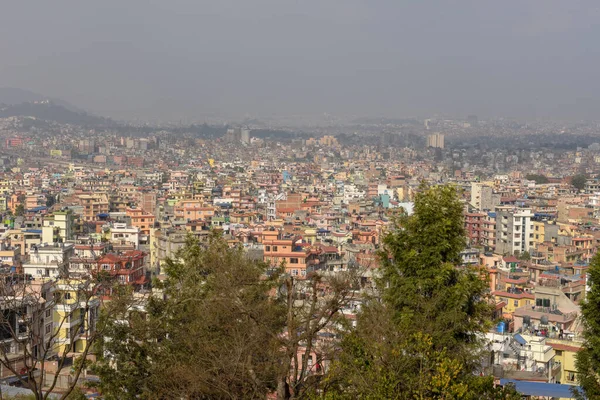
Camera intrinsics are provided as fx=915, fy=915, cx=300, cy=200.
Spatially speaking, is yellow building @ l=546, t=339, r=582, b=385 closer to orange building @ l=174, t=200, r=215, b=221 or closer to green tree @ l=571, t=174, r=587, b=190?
orange building @ l=174, t=200, r=215, b=221

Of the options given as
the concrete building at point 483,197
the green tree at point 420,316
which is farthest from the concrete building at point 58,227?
the green tree at point 420,316

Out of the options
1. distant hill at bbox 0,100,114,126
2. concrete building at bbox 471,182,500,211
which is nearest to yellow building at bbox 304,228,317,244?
concrete building at bbox 471,182,500,211

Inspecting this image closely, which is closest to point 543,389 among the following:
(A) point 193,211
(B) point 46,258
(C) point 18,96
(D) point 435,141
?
(B) point 46,258

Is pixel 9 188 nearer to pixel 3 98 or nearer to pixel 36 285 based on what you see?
pixel 36 285

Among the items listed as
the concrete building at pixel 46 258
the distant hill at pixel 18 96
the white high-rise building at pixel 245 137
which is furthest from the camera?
the distant hill at pixel 18 96

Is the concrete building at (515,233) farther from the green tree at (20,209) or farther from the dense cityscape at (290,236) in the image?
the green tree at (20,209)

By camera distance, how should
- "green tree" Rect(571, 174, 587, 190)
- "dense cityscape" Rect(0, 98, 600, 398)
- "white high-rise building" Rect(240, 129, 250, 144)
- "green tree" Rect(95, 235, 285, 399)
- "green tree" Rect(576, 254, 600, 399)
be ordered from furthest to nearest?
"white high-rise building" Rect(240, 129, 250, 144) → "green tree" Rect(571, 174, 587, 190) → "dense cityscape" Rect(0, 98, 600, 398) → "green tree" Rect(576, 254, 600, 399) → "green tree" Rect(95, 235, 285, 399)
